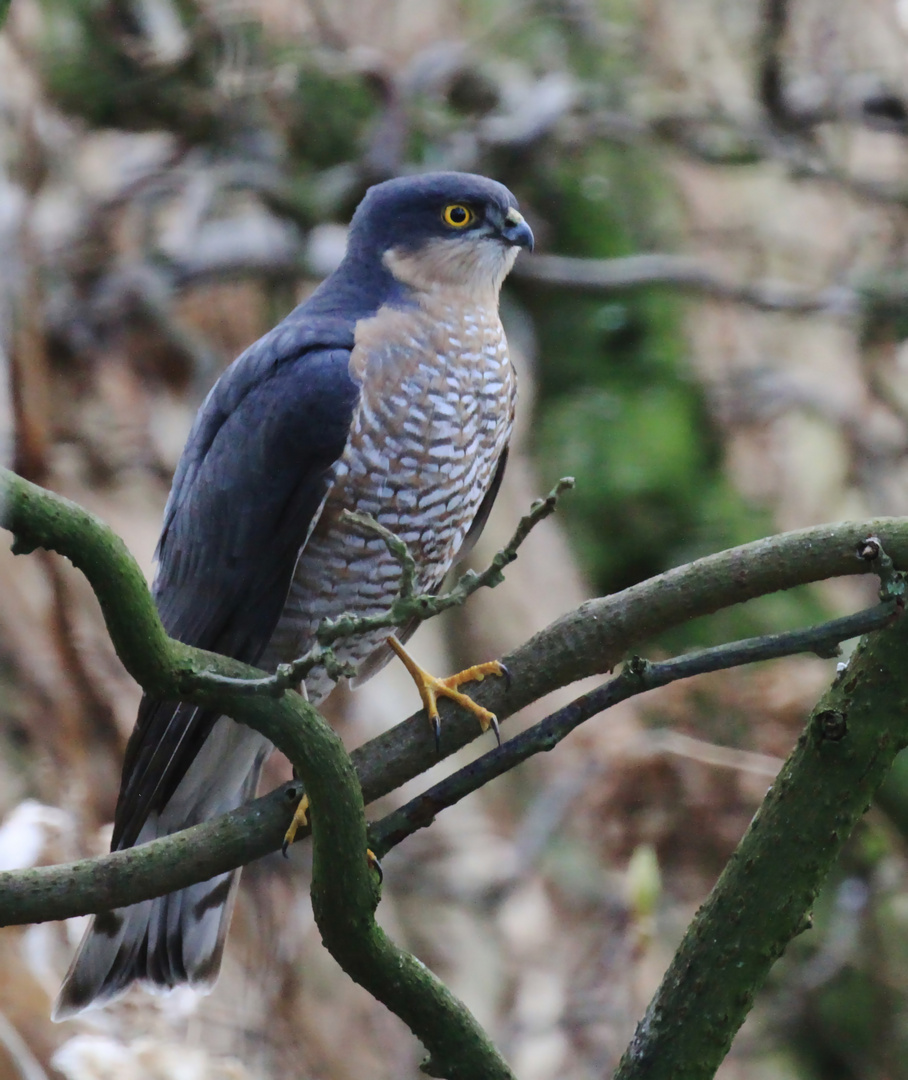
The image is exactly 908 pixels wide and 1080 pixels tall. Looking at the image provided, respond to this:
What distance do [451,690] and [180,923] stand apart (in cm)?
92

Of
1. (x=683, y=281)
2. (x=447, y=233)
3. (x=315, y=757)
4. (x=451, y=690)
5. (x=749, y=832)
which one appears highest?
(x=683, y=281)

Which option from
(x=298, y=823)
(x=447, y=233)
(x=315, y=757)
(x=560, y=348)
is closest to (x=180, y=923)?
(x=298, y=823)

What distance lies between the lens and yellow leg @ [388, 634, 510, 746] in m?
1.97

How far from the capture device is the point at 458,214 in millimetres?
2859

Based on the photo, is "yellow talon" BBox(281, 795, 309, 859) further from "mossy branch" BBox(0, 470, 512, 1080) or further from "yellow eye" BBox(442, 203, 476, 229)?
"yellow eye" BBox(442, 203, 476, 229)

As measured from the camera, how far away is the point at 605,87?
6012 mm

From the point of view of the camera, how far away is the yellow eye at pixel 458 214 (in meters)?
2.86

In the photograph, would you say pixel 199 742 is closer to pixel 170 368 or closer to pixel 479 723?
pixel 479 723

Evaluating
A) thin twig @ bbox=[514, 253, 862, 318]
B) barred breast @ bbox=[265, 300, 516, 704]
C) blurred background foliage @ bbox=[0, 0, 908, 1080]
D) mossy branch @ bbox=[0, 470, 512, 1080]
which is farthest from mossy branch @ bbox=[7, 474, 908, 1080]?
thin twig @ bbox=[514, 253, 862, 318]

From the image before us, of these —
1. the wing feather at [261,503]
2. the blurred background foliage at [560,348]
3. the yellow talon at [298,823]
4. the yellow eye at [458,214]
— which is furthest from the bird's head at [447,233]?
the blurred background foliage at [560,348]

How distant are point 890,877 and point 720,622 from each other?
117cm

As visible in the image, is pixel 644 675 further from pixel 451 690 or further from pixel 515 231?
pixel 515 231

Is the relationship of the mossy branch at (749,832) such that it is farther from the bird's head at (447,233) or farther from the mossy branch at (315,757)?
the bird's head at (447,233)

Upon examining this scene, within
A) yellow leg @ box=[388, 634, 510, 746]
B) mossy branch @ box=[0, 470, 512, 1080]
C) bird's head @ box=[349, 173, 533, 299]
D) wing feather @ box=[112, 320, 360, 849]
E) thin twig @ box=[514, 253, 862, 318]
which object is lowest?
mossy branch @ box=[0, 470, 512, 1080]
